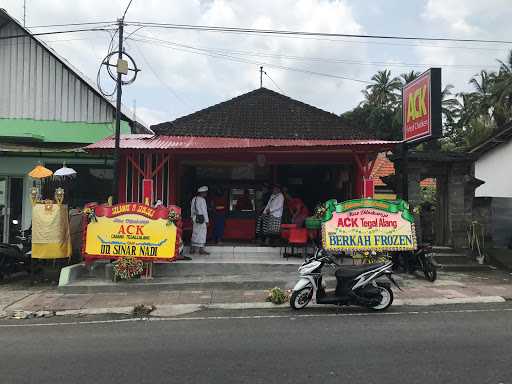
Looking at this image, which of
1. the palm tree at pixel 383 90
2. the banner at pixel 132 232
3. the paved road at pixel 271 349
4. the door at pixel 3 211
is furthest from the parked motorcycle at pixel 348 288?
the palm tree at pixel 383 90

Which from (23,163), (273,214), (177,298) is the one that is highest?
(23,163)

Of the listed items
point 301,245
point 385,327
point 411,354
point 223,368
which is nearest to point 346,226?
point 301,245

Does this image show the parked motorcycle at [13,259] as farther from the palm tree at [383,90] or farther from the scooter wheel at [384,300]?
the palm tree at [383,90]

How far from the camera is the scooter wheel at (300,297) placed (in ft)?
23.9

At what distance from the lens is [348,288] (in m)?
7.21

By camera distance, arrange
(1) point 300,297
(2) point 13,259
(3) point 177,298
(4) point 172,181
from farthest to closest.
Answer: (4) point 172,181 < (2) point 13,259 < (3) point 177,298 < (1) point 300,297

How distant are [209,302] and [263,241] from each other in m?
4.21

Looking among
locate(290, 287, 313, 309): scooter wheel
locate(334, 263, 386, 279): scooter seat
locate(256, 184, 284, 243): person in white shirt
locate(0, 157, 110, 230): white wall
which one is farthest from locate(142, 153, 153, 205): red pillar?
locate(334, 263, 386, 279): scooter seat

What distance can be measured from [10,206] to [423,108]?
38.3 feet

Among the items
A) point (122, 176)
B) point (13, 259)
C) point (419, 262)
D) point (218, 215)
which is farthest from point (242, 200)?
point (13, 259)

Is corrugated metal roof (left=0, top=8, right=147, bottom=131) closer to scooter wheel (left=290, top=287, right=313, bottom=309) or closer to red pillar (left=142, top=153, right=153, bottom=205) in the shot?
red pillar (left=142, top=153, right=153, bottom=205)

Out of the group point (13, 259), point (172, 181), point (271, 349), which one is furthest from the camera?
point (172, 181)

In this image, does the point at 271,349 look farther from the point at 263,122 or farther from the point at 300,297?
the point at 263,122

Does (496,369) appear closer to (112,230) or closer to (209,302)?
(209,302)
